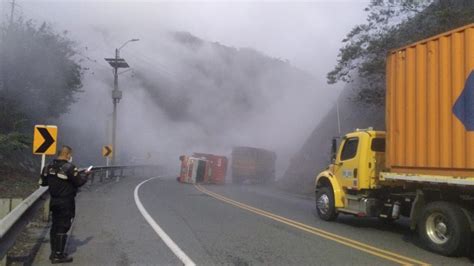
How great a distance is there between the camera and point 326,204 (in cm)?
1306

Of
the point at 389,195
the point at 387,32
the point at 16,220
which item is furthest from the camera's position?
the point at 387,32

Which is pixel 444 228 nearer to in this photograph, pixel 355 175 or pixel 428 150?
pixel 428 150

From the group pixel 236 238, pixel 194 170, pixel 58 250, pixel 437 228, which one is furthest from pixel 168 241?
pixel 194 170

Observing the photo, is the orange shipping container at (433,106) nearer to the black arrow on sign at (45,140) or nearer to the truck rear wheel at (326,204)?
the truck rear wheel at (326,204)

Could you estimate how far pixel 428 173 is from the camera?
31.4 ft

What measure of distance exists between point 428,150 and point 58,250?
21.5ft

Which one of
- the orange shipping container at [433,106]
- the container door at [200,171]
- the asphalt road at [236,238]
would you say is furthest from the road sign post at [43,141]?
the container door at [200,171]

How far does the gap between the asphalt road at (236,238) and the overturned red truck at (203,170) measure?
1510 centimetres

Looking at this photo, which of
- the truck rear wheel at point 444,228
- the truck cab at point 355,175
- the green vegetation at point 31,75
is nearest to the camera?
the truck rear wheel at point 444,228

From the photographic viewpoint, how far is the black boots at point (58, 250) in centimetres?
757

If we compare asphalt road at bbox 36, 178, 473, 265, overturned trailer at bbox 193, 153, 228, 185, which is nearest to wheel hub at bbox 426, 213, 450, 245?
asphalt road at bbox 36, 178, 473, 265

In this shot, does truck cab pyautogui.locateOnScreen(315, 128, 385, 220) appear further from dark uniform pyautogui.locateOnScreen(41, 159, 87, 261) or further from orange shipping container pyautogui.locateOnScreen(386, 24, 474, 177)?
dark uniform pyautogui.locateOnScreen(41, 159, 87, 261)

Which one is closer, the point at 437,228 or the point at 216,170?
the point at 437,228

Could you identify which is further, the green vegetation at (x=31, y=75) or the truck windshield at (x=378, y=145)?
the green vegetation at (x=31, y=75)
